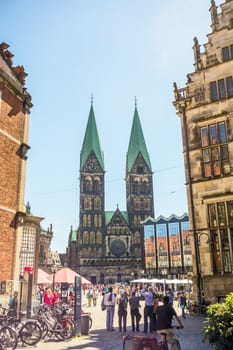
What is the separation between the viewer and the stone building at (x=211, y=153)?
15.5 m

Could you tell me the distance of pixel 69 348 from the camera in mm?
9383

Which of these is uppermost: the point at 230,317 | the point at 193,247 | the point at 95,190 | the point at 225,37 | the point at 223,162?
the point at 95,190

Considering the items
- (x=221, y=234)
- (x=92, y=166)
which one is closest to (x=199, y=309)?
(x=221, y=234)

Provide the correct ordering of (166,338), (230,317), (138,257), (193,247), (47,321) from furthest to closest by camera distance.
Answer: (138,257), (193,247), (47,321), (166,338), (230,317)

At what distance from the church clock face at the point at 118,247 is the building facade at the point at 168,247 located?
1809cm

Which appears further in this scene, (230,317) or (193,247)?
(193,247)

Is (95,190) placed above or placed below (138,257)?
above

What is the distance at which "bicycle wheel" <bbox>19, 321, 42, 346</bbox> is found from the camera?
984 centimetres

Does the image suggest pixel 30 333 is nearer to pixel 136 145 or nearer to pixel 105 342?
pixel 105 342

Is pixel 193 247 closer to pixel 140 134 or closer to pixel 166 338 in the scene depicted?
pixel 166 338

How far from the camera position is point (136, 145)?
317 feet

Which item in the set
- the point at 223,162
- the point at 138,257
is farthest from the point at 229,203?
the point at 138,257

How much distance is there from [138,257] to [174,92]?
2859 inches

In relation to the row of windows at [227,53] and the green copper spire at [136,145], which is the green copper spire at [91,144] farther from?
the row of windows at [227,53]
